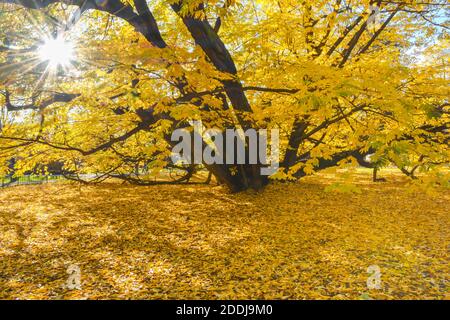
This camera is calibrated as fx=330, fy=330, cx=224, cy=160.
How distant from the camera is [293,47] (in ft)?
25.6

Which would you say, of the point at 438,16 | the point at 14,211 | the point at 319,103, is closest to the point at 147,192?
the point at 14,211

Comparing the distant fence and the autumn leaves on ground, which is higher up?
the distant fence

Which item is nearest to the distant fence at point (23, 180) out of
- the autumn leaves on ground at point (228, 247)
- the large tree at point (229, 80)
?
the autumn leaves on ground at point (228, 247)

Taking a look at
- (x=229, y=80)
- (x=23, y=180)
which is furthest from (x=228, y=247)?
(x=23, y=180)

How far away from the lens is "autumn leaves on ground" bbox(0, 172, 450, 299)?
477cm

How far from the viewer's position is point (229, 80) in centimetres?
720

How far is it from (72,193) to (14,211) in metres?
3.54

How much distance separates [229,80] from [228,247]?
3.54 m

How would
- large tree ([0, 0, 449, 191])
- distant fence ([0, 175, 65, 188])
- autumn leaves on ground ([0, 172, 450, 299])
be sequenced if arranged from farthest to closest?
distant fence ([0, 175, 65, 188]), large tree ([0, 0, 449, 191]), autumn leaves on ground ([0, 172, 450, 299])

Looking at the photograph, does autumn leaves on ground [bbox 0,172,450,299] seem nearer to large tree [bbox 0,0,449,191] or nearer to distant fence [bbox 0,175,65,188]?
large tree [bbox 0,0,449,191]

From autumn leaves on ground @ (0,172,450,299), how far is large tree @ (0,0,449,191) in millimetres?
1579

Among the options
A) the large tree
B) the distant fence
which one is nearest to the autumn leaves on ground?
the large tree

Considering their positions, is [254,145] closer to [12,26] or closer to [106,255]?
[106,255]

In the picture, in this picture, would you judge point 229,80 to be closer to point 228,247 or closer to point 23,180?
point 228,247
